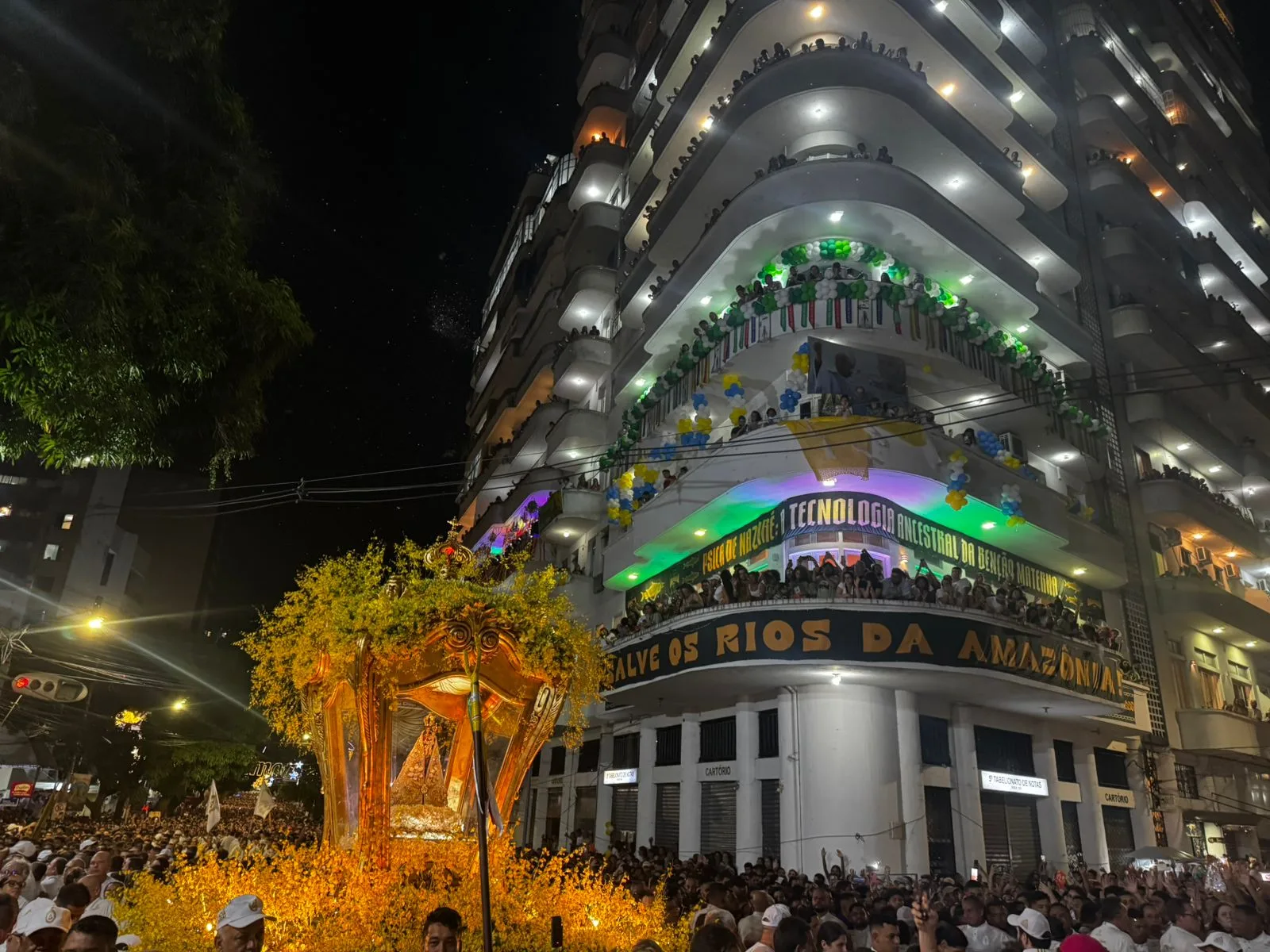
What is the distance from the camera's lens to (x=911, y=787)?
17.8 m

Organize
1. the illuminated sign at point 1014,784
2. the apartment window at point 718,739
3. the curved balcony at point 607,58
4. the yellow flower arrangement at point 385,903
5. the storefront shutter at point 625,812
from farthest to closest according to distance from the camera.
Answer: the curved balcony at point 607,58
the storefront shutter at point 625,812
the apartment window at point 718,739
the illuminated sign at point 1014,784
the yellow flower arrangement at point 385,903

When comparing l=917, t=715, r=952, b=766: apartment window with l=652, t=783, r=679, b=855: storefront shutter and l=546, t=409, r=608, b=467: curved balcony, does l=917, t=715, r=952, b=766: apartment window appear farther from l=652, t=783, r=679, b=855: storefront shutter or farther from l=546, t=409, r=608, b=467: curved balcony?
l=546, t=409, r=608, b=467: curved balcony

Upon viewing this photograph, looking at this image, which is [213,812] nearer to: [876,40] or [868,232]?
[868,232]

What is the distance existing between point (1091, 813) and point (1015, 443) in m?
10.6

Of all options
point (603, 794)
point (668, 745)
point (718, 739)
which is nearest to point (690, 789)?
point (718, 739)

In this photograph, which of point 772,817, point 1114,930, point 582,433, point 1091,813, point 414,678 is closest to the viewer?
point 1114,930

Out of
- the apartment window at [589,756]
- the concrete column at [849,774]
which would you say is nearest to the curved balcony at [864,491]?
the concrete column at [849,774]

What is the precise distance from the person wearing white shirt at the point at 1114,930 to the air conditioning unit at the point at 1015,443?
1876 cm

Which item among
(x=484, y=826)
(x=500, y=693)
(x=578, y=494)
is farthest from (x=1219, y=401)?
(x=484, y=826)

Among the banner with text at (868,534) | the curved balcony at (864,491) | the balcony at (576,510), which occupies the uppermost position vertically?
the balcony at (576,510)

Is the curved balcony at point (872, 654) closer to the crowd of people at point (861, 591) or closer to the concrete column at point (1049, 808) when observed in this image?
the crowd of people at point (861, 591)

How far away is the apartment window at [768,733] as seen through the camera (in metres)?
19.4

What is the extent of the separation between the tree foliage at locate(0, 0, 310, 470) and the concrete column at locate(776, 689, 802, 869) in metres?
13.7

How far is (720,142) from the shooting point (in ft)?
81.9
